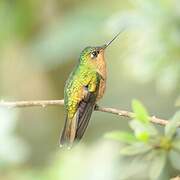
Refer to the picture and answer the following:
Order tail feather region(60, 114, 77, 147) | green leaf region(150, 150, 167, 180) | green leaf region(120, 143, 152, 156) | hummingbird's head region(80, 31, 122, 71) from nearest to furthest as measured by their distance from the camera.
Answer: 1. green leaf region(150, 150, 167, 180)
2. green leaf region(120, 143, 152, 156)
3. tail feather region(60, 114, 77, 147)
4. hummingbird's head region(80, 31, 122, 71)

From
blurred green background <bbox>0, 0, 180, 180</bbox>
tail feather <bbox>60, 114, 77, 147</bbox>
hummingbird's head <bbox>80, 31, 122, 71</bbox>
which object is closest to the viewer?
blurred green background <bbox>0, 0, 180, 180</bbox>

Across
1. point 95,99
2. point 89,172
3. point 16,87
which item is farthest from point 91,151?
point 16,87

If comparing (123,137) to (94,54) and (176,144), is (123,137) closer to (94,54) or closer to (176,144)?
(176,144)

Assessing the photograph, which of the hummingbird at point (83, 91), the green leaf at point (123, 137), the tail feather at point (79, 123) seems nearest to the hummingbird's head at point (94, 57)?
the hummingbird at point (83, 91)

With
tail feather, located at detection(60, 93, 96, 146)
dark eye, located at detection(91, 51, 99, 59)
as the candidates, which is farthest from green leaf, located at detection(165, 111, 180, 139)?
dark eye, located at detection(91, 51, 99, 59)

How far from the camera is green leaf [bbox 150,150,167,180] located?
104 inches

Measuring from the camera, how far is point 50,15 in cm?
576

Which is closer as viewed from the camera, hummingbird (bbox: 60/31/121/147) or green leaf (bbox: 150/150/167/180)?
green leaf (bbox: 150/150/167/180)

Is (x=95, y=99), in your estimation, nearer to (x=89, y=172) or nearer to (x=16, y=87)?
(x=89, y=172)

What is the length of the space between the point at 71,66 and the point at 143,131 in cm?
317

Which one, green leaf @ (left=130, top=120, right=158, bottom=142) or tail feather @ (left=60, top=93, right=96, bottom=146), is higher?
green leaf @ (left=130, top=120, right=158, bottom=142)

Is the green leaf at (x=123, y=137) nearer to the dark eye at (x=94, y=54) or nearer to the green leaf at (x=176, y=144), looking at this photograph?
the green leaf at (x=176, y=144)

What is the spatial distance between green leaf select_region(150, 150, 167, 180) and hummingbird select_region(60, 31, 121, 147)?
402mm

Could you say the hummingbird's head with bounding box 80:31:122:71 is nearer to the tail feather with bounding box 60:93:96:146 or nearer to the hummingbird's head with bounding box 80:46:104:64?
the hummingbird's head with bounding box 80:46:104:64
